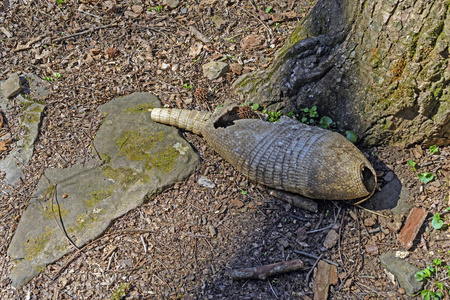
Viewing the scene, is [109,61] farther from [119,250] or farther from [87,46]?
[119,250]

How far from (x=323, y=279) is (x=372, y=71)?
2176mm

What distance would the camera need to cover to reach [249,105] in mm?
4559

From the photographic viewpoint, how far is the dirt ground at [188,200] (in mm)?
3363

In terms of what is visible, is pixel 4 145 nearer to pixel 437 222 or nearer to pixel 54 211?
pixel 54 211

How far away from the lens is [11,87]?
4.88 meters

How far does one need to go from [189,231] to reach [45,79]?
3196 millimetres

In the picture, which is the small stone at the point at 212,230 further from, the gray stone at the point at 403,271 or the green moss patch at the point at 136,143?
the gray stone at the point at 403,271

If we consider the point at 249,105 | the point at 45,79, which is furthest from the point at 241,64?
the point at 45,79

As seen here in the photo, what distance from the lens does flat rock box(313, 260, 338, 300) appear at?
127 inches

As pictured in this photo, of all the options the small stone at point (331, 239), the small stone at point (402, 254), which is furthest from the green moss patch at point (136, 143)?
the small stone at point (402, 254)

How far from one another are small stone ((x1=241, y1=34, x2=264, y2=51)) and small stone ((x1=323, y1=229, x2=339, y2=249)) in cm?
297

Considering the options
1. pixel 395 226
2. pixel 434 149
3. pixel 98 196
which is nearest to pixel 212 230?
pixel 98 196

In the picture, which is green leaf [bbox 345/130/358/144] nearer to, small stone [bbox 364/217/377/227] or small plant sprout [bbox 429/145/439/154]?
small plant sprout [bbox 429/145/439/154]

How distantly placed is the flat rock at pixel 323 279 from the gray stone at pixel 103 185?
1.76 meters
